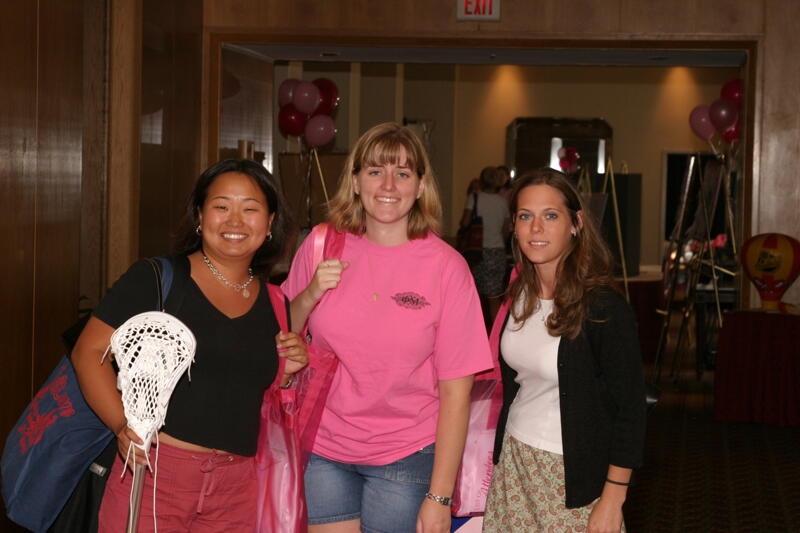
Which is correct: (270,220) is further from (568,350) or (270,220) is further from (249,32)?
(249,32)

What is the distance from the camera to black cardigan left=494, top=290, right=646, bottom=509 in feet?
7.23

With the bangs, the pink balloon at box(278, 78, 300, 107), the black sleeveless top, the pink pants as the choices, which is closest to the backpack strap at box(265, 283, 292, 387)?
the black sleeveless top

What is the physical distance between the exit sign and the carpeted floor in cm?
323

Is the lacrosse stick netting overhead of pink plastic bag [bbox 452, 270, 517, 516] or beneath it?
overhead

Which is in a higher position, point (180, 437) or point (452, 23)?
point (452, 23)

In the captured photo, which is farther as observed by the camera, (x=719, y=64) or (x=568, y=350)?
(x=719, y=64)

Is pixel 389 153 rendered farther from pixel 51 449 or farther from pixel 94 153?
pixel 94 153

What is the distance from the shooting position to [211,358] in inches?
80.8

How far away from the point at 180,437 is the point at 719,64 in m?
7.08

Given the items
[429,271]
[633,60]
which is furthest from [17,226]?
[633,60]

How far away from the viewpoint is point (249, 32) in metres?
7.34

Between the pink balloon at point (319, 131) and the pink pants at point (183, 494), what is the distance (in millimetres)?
6635

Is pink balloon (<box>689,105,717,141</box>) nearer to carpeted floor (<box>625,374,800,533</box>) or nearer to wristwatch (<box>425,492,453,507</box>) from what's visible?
carpeted floor (<box>625,374,800,533</box>)

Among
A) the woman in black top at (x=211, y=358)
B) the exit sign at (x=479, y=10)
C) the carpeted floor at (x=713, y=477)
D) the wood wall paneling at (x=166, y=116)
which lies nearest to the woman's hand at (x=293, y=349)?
the woman in black top at (x=211, y=358)
